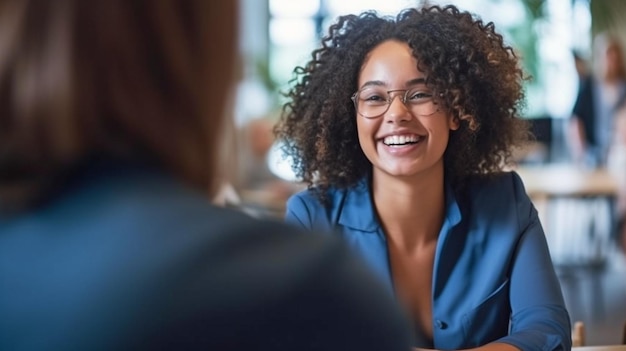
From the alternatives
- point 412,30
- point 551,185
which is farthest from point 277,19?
point 412,30

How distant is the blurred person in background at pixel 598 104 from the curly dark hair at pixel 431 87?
4.52m

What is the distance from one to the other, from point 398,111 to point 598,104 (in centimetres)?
504

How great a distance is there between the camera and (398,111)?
158 cm

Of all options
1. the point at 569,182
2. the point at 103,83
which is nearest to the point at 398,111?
the point at 103,83

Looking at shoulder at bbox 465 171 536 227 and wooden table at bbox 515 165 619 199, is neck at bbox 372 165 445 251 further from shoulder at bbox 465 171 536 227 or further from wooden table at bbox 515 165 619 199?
wooden table at bbox 515 165 619 199

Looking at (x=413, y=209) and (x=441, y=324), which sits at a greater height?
(x=413, y=209)

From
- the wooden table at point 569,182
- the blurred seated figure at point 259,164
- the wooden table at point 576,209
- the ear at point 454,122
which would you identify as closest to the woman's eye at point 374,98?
the ear at point 454,122

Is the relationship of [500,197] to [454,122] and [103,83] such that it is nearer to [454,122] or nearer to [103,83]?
[454,122]

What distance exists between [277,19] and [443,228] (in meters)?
7.36

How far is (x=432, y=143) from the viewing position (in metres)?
1.61

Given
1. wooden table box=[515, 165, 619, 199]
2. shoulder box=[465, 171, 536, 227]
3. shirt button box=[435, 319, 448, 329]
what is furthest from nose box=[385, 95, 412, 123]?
wooden table box=[515, 165, 619, 199]

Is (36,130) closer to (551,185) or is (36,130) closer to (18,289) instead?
(18,289)

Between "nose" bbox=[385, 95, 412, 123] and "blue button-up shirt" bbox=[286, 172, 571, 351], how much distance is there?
7.4 inches

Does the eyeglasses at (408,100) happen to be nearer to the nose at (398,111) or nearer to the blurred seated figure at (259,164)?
the nose at (398,111)
